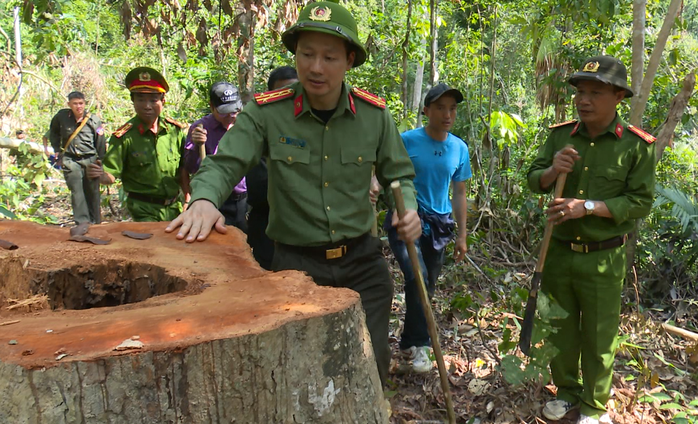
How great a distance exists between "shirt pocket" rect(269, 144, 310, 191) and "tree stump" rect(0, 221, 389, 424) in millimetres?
495

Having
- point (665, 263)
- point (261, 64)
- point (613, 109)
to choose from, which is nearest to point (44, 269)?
point (613, 109)

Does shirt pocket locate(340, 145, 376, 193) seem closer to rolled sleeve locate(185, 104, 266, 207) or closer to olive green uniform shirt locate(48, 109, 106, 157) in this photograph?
rolled sleeve locate(185, 104, 266, 207)

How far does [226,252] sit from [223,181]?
10.7 inches

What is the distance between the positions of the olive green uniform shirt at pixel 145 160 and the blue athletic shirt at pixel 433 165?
1.81m

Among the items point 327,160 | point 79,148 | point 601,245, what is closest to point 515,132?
point 601,245

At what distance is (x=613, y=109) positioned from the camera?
9.64 feet

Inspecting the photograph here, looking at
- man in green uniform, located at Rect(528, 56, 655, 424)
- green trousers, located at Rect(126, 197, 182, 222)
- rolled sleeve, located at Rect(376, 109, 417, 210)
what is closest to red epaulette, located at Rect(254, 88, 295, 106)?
rolled sleeve, located at Rect(376, 109, 417, 210)

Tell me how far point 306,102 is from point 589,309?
6.09 feet

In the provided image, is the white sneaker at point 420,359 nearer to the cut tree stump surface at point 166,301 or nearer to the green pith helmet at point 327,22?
the cut tree stump surface at point 166,301

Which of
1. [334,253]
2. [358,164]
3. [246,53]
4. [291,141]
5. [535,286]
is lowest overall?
[535,286]

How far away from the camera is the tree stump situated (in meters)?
1.32

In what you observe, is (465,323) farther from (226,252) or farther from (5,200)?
(5,200)

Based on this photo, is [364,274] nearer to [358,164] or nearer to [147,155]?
[358,164]

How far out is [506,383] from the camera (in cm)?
334
